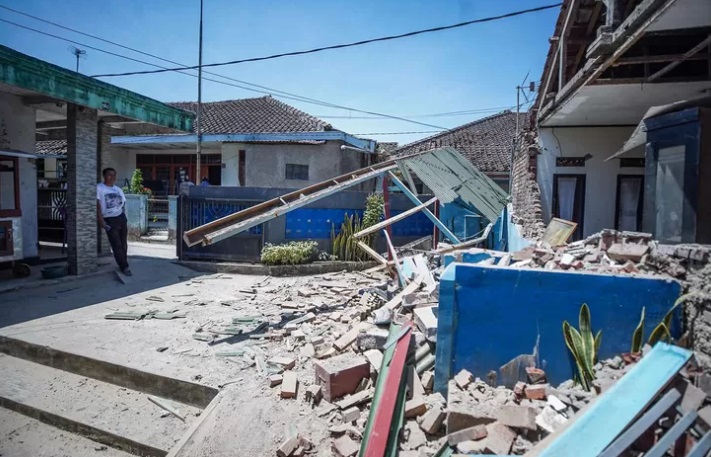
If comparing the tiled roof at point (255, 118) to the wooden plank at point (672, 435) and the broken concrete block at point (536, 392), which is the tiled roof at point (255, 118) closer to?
the broken concrete block at point (536, 392)

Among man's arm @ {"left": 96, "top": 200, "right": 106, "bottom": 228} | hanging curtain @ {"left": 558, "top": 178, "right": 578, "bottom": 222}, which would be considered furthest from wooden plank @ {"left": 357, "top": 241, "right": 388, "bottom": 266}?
man's arm @ {"left": 96, "top": 200, "right": 106, "bottom": 228}

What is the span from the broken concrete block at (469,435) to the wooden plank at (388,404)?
481 millimetres

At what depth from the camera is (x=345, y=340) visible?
14.9ft

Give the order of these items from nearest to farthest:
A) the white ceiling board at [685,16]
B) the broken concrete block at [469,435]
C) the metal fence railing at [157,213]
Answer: the broken concrete block at [469,435], the white ceiling board at [685,16], the metal fence railing at [157,213]

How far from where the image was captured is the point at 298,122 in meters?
16.8

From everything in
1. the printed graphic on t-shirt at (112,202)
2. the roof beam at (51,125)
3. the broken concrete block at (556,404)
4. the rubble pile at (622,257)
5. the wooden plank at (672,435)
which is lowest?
the broken concrete block at (556,404)

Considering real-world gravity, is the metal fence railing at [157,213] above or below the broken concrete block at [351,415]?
above

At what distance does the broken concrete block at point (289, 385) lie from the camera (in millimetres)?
3742

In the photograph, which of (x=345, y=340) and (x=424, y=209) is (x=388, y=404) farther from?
(x=424, y=209)

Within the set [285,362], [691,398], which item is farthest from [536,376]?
[285,362]

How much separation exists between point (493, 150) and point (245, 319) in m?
18.1

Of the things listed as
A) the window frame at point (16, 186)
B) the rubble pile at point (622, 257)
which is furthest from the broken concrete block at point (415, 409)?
the window frame at point (16, 186)

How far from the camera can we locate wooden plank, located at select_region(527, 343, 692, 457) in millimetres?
2115

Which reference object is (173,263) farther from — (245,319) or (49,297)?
(245,319)
